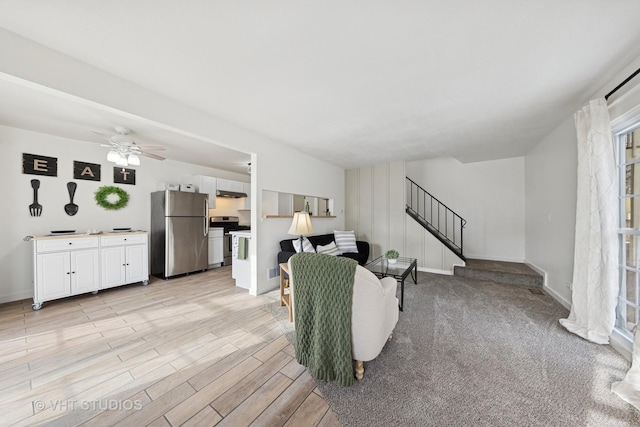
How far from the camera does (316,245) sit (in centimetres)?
437

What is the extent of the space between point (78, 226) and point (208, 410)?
424 cm

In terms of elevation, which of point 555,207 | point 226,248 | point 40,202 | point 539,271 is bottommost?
point 539,271

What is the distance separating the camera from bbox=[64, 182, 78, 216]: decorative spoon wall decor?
3582 mm

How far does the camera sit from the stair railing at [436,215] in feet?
18.2

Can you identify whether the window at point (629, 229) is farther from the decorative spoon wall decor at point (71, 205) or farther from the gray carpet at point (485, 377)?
the decorative spoon wall decor at point (71, 205)

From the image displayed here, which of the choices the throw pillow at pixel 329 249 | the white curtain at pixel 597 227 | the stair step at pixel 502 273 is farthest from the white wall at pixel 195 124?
the white curtain at pixel 597 227

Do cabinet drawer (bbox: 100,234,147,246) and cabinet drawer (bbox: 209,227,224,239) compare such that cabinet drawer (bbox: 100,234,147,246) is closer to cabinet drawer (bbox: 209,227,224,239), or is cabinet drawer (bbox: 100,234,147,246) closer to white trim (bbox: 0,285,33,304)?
white trim (bbox: 0,285,33,304)

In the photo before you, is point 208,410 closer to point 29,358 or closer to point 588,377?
point 29,358

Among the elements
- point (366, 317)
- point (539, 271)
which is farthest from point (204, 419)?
point (539, 271)

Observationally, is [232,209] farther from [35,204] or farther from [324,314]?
[324,314]

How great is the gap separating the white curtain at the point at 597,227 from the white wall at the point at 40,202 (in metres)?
6.67

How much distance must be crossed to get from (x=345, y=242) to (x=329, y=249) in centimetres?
57

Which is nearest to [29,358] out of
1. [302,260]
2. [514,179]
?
[302,260]

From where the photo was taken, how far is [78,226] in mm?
3693
